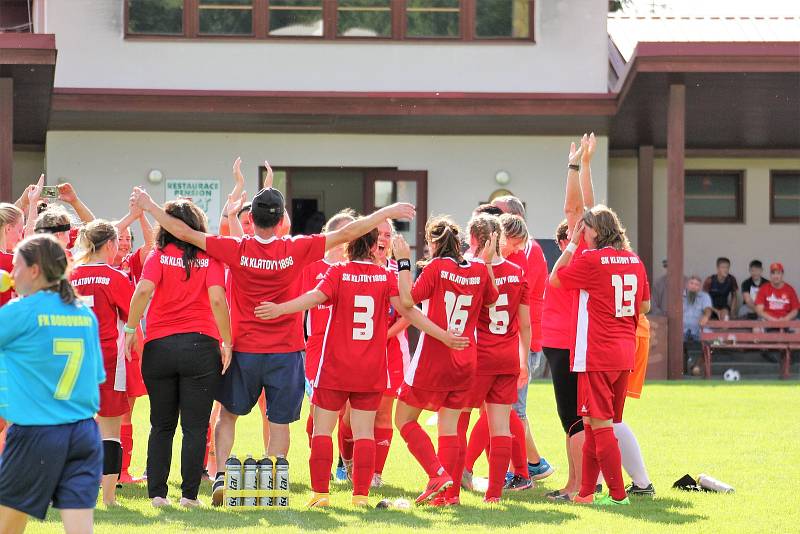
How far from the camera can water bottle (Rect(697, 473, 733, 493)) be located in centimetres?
802

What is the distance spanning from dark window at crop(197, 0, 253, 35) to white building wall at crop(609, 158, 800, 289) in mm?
7924

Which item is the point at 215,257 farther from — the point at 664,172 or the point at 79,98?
the point at 664,172

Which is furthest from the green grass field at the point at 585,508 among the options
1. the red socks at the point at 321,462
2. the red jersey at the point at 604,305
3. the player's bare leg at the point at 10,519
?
the player's bare leg at the point at 10,519

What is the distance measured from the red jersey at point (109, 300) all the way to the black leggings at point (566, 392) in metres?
2.75

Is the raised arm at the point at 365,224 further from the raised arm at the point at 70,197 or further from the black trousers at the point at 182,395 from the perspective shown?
the raised arm at the point at 70,197

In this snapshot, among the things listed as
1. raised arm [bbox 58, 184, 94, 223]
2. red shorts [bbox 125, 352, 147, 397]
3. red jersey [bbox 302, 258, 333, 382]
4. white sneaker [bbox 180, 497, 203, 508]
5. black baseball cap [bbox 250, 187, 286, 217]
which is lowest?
white sneaker [bbox 180, 497, 203, 508]

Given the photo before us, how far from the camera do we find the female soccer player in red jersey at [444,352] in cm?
750

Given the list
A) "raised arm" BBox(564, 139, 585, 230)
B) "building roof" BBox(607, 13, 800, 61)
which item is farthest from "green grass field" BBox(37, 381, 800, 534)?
"building roof" BBox(607, 13, 800, 61)

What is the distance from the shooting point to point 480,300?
7578 millimetres

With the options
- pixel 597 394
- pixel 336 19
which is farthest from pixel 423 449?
pixel 336 19

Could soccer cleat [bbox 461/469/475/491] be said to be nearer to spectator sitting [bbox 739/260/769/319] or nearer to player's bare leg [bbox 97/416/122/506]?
player's bare leg [bbox 97/416/122/506]

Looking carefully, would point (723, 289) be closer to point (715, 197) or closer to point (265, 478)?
point (715, 197)

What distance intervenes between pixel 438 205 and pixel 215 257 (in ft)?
38.8

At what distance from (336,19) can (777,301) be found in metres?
8.17
